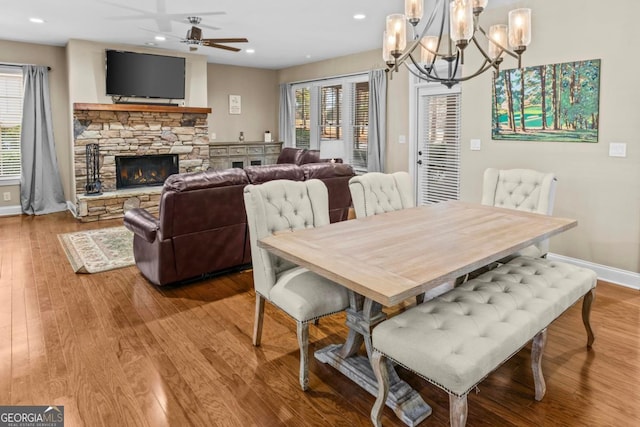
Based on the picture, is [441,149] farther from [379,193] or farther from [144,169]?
[144,169]

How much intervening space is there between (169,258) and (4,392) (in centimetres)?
149

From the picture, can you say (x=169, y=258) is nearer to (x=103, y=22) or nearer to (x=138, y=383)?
(x=138, y=383)

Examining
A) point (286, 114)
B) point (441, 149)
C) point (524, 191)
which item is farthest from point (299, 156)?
point (524, 191)

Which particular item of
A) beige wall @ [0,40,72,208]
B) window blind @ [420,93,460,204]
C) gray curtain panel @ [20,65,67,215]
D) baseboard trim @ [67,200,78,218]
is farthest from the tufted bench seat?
beige wall @ [0,40,72,208]

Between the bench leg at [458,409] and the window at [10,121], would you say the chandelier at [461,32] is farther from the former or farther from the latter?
the window at [10,121]

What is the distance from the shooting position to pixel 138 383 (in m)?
2.31

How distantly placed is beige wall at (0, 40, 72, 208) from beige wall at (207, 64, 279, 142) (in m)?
2.51

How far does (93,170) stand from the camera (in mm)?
6633

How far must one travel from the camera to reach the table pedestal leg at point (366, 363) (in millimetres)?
2055

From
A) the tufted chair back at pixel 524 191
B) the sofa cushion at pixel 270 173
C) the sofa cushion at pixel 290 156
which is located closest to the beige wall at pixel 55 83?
the sofa cushion at pixel 290 156

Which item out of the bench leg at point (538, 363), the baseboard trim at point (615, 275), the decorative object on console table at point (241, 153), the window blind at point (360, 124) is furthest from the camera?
the decorative object on console table at point (241, 153)

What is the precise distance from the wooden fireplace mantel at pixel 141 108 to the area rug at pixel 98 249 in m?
1.91

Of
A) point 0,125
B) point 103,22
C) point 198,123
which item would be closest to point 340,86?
point 198,123

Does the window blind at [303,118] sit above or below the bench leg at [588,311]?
above
